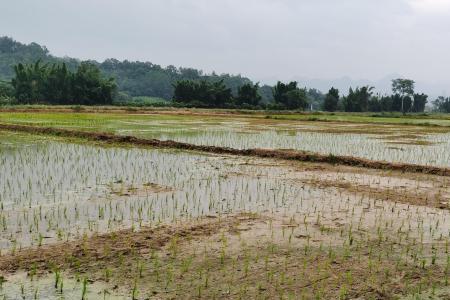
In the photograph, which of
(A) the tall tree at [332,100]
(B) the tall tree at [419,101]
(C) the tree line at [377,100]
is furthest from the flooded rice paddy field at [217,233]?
(B) the tall tree at [419,101]

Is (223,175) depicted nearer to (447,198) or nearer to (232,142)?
(447,198)

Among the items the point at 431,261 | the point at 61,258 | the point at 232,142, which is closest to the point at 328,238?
the point at 431,261

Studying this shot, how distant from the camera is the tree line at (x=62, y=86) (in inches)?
1751

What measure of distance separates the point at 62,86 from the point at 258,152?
35.8m

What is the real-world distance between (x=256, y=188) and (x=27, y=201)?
13.0ft

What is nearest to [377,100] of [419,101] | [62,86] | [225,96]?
[419,101]

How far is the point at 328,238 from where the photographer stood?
229 inches

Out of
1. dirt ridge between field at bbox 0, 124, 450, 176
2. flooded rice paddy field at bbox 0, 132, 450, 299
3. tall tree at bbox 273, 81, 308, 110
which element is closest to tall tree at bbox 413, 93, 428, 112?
tall tree at bbox 273, 81, 308, 110

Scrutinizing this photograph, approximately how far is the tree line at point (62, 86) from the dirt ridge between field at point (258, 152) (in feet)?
88.8

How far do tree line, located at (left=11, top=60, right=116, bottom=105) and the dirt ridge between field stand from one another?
88.8 ft

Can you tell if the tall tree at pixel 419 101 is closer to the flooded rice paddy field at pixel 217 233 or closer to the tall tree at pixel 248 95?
the tall tree at pixel 248 95

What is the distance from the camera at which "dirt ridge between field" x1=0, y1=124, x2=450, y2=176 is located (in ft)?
37.1

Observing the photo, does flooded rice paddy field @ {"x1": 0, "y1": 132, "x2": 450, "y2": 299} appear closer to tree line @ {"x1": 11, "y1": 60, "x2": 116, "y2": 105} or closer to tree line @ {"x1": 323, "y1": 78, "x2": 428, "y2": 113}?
tree line @ {"x1": 11, "y1": 60, "x2": 116, "y2": 105}

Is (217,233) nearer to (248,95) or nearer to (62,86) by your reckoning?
(62,86)
